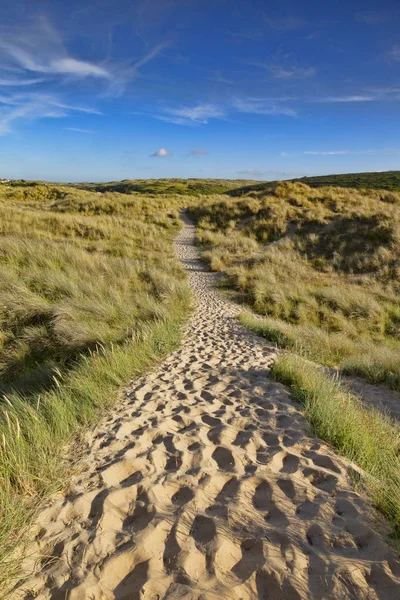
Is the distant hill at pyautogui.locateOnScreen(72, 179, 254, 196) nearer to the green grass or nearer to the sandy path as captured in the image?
the green grass

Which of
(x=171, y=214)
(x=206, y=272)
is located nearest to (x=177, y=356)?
(x=206, y=272)

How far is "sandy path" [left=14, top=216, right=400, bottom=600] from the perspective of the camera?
5.83 feet

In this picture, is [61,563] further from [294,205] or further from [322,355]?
[294,205]

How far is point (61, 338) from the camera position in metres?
6.39

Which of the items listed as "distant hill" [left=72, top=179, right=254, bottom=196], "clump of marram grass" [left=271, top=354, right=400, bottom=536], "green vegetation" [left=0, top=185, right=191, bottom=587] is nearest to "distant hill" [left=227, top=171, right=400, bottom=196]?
"distant hill" [left=72, top=179, right=254, bottom=196]

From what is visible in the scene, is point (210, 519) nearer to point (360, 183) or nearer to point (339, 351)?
point (339, 351)

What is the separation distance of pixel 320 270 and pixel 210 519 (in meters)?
13.9

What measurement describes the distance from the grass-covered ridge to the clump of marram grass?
7.03ft

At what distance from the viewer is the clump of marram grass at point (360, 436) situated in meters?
2.28

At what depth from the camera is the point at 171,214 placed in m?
26.2

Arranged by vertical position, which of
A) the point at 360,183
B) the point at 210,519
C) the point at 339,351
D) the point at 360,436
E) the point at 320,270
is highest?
the point at 360,183

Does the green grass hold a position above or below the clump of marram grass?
below

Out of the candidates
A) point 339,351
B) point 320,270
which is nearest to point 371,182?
point 320,270

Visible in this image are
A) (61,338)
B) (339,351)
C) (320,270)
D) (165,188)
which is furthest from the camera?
(165,188)
